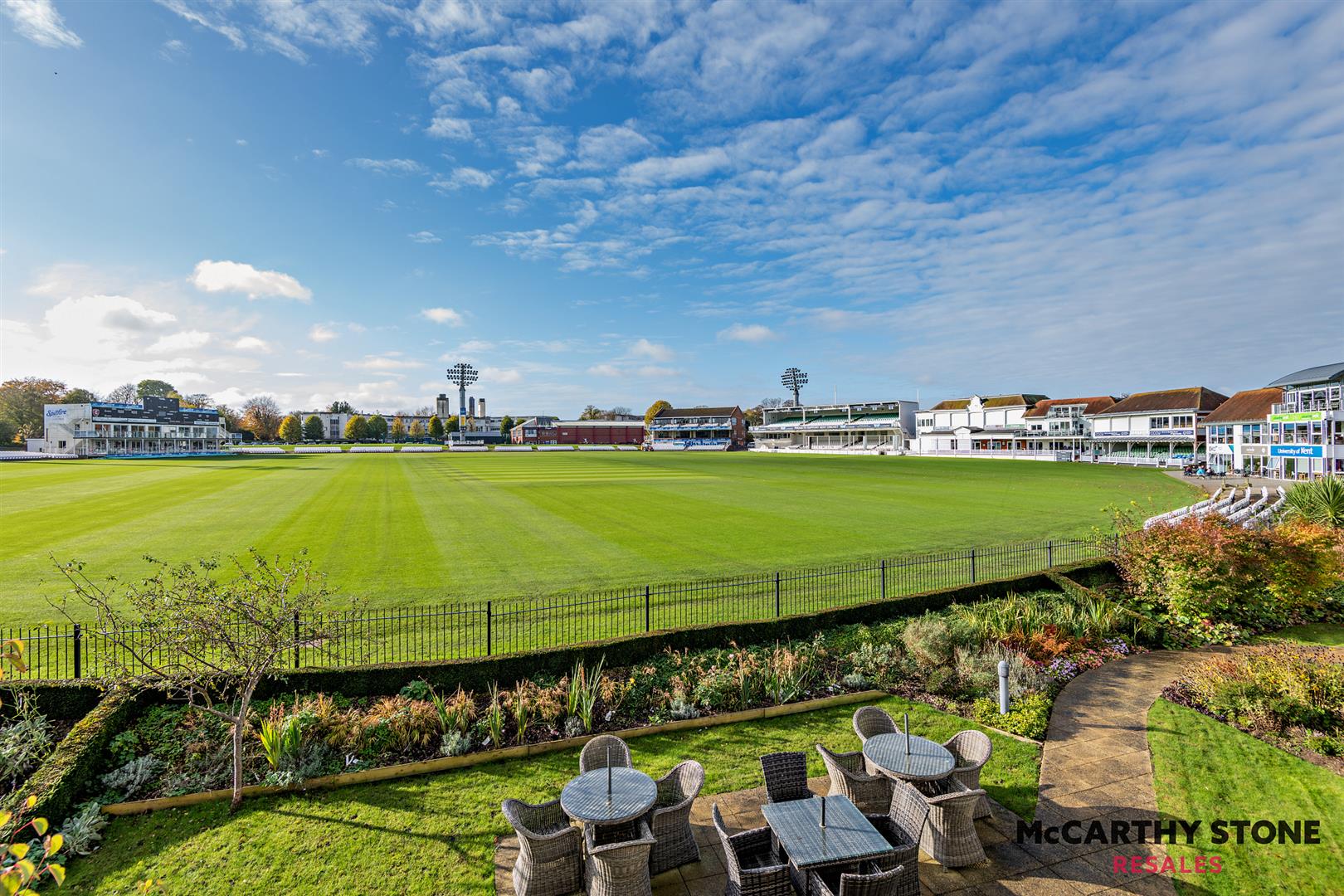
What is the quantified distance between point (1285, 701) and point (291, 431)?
156m

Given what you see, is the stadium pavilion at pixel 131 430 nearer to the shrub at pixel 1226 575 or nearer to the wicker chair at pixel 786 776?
the wicker chair at pixel 786 776

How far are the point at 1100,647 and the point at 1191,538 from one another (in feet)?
12.1

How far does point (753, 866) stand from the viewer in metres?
5.47

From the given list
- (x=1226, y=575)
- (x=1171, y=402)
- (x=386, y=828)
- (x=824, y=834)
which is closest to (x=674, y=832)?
(x=824, y=834)

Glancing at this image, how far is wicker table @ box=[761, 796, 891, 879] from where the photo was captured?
4.95m

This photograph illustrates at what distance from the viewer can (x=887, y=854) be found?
5043mm

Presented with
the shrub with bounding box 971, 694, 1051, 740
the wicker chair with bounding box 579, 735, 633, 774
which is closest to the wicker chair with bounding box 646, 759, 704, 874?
the wicker chair with bounding box 579, 735, 633, 774

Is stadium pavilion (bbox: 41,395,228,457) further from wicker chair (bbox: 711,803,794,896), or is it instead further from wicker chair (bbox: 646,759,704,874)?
wicker chair (bbox: 711,803,794,896)

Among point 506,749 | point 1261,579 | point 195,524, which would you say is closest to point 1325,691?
point 1261,579

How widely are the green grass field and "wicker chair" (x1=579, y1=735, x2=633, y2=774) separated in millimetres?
8764

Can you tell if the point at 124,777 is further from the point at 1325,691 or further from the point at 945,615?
the point at 1325,691

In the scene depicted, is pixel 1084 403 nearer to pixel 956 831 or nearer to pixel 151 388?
pixel 956 831

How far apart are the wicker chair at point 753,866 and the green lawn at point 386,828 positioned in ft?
5.71

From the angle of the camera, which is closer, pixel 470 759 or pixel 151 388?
pixel 470 759
